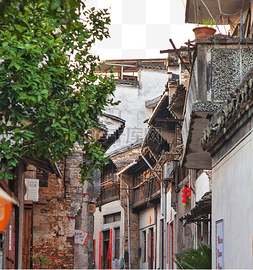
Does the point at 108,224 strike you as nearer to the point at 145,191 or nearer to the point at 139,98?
the point at 145,191

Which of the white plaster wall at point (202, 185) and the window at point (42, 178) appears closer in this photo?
the white plaster wall at point (202, 185)

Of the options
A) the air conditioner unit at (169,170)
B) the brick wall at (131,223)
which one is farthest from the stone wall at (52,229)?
the brick wall at (131,223)

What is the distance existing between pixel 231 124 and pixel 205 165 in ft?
12.2

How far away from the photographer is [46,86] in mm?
8305

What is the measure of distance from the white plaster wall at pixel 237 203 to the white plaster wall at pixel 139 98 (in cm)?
2545

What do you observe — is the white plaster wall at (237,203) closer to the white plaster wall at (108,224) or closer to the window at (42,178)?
the window at (42,178)

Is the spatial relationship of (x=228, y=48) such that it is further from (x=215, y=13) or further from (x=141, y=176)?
(x=141, y=176)

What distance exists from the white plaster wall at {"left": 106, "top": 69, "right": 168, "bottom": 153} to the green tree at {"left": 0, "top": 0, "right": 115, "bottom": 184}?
77.3ft

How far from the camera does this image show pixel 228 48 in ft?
32.2

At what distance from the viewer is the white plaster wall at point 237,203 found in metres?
5.75

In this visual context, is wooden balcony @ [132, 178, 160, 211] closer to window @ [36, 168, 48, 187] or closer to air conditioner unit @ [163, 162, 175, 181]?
air conditioner unit @ [163, 162, 175, 181]

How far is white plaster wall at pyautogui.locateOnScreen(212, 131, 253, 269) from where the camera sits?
5754 millimetres

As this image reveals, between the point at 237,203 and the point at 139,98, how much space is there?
27.4 meters

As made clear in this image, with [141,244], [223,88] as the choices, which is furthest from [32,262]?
[141,244]
